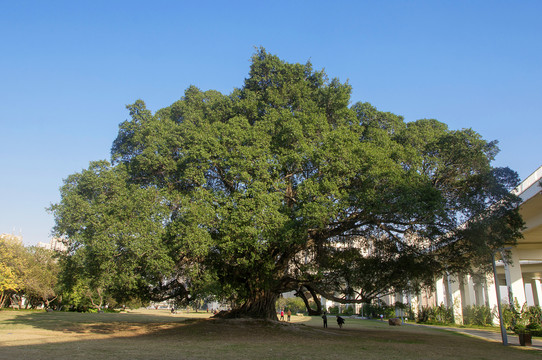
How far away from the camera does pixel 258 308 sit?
23.4 m

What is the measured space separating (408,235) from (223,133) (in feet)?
38.9

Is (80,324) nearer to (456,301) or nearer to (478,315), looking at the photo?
(456,301)

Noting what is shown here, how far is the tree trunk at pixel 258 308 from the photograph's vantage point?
23.3 meters

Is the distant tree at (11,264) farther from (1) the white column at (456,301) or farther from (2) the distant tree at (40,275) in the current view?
(1) the white column at (456,301)

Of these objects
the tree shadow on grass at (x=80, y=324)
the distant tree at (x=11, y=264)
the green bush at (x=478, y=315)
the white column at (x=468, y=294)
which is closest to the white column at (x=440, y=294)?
the white column at (x=468, y=294)

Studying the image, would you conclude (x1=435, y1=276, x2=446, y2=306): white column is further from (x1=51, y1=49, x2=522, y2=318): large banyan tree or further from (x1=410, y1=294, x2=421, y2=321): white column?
(x1=51, y1=49, x2=522, y2=318): large banyan tree

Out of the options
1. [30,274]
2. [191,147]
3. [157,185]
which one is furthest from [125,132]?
[30,274]

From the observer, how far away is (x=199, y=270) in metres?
19.6

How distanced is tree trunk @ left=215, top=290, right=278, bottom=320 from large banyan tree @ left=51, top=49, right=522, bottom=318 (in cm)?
Answer: 9

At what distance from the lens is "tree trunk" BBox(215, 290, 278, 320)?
23281mm

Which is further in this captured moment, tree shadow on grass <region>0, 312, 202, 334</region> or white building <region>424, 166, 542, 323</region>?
tree shadow on grass <region>0, 312, 202, 334</region>

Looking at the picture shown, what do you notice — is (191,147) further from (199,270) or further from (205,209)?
(199,270)

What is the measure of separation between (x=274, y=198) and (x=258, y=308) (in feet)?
29.9

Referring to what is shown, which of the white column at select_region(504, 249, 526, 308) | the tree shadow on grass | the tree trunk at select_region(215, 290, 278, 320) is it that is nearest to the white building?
the white column at select_region(504, 249, 526, 308)
